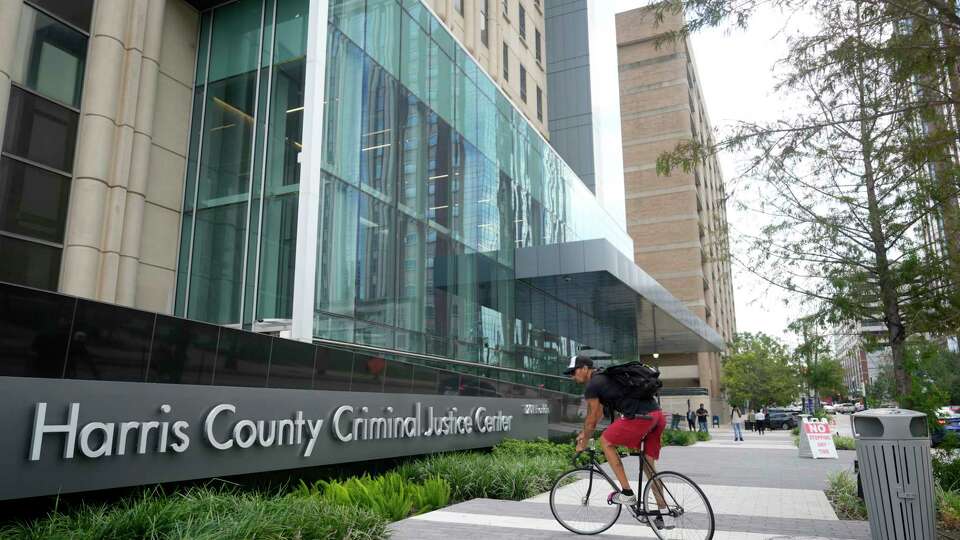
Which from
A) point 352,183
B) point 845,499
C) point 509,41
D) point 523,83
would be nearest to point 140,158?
point 352,183

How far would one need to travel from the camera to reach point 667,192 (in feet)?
200

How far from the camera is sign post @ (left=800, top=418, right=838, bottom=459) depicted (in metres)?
19.1

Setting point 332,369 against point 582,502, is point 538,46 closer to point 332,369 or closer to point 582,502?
point 332,369

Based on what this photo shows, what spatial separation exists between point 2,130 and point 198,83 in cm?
450

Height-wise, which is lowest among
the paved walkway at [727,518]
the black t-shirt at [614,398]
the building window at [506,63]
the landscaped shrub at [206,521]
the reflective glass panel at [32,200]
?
the paved walkway at [727,518]

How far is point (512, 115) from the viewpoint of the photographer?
2384cm

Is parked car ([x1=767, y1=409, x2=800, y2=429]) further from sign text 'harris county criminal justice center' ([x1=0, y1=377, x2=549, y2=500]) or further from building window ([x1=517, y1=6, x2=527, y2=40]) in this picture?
sign text 'harris county criminal justice center' ([x1=0, y1=377, x2=549, y2=500])

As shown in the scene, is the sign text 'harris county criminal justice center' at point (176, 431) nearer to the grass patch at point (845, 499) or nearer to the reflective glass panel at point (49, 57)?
the grass patch at point (845, 499)

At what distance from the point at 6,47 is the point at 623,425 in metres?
12.7

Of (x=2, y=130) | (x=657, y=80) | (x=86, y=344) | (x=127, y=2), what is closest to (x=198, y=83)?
(x=127, y=2)

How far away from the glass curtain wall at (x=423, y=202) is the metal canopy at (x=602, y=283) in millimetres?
676

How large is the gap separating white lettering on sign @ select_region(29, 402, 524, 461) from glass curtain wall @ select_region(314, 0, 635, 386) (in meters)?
2.47

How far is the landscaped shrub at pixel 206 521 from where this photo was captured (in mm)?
5578

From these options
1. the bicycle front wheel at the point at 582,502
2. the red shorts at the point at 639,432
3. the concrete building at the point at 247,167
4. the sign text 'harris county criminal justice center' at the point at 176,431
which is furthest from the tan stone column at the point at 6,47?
the red shorts at the point at 639,432
